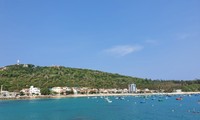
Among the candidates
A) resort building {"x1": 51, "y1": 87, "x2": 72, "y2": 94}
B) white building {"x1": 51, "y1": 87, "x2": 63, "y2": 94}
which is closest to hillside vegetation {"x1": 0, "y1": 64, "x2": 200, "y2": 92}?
resort building {"x1": 51, "y1": 87, "x2": 72, "y2": 94}

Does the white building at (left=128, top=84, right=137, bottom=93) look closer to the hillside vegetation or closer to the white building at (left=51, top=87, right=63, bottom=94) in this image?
the hillside vegetation

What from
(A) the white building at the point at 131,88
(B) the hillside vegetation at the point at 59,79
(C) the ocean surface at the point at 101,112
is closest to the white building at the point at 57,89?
(B) the hillside vegetation at the point at 59,79

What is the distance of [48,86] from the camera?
148000mm

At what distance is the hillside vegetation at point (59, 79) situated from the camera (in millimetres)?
149475

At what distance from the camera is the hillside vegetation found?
149475 millimetres

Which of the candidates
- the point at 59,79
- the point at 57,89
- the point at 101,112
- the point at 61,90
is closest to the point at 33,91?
the point at 57,89

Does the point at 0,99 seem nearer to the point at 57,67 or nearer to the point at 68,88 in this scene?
the point at 68,88

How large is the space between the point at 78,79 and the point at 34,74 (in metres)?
23.9

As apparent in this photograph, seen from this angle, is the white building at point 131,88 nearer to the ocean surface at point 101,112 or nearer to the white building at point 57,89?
the white building at point 57,89

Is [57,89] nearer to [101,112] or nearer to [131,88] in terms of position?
[131,88]

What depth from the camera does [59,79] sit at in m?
165

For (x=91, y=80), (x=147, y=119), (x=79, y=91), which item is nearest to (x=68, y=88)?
(x=79, y=91)

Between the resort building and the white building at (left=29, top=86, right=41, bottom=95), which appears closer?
the white building at (left=29, top=86, right=41, bottom=95)

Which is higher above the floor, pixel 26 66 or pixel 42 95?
pixel 26 66
